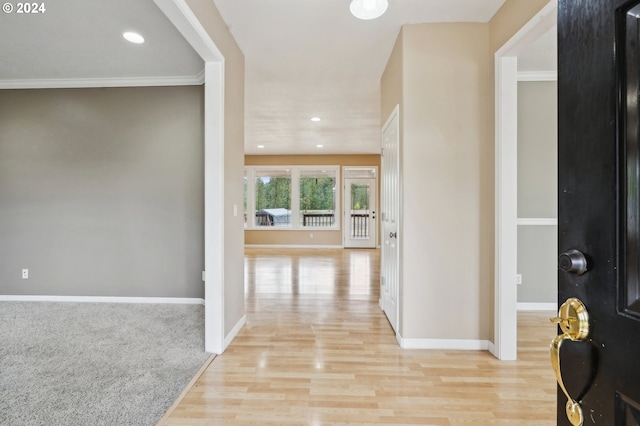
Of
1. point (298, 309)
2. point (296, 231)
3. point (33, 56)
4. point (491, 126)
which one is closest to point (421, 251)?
point (491, 126)

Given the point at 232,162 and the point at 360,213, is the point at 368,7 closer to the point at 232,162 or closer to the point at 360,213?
the point at 232,162

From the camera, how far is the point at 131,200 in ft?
12.5

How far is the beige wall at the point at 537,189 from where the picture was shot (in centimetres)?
347

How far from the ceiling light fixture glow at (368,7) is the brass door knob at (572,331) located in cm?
222

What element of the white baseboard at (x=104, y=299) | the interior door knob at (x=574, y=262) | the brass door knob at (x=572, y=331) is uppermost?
the interior door knob at (x=574, y=262)

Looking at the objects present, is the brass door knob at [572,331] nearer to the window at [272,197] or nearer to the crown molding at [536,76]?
the crown molding at [536,76]

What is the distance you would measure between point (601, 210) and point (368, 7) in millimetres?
2170

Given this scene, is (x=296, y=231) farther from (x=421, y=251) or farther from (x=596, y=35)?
(x=596, y=35)

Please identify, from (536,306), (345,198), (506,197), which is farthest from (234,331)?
(345,198)

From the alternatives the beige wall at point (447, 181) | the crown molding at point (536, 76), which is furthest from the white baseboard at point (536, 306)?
the crown molding at point (536, 76)

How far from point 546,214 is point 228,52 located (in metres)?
3.65

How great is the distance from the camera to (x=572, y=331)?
566mm

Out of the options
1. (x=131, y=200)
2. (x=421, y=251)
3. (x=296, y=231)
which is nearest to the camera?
(x=421, y=251)

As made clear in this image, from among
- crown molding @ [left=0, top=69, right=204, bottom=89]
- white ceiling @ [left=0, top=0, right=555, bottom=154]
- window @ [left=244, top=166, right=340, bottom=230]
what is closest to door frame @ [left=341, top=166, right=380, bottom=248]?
window @ [left=244, top=166, right=340, bottom=230]
